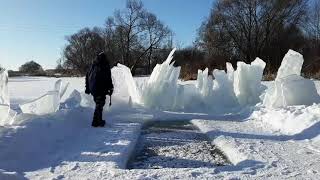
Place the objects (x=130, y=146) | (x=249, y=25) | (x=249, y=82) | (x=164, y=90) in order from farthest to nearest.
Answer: (x=249, y=25) < (x=249, y=82) < (x=164, y=90) < (x=130, y=146)

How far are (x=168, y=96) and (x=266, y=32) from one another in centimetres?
4030

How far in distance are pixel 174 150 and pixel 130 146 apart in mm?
809

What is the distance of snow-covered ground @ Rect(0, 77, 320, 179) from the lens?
21.4ft

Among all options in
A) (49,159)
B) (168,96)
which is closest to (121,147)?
(49,159)

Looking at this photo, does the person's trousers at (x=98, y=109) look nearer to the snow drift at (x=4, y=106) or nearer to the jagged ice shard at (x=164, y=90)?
the snow drift at (x=4, y=106)

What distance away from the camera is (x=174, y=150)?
8.54 metres

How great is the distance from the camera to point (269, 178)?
244 inches

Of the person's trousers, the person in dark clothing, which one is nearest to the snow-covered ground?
the person's trousers

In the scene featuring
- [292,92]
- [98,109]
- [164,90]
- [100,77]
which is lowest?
[98,109]

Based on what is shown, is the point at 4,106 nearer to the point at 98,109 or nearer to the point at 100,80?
the point at 98,109

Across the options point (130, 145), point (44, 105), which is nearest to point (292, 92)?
point (130, 145)

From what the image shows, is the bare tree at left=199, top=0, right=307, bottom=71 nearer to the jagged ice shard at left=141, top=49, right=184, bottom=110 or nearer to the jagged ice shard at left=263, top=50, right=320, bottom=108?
the jagged ice shard at left=141, top=49, right=184, bottom=110

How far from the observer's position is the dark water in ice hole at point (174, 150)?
24.3ft

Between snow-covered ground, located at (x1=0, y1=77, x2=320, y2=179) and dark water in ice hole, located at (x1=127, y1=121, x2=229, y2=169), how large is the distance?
0.60 ft
